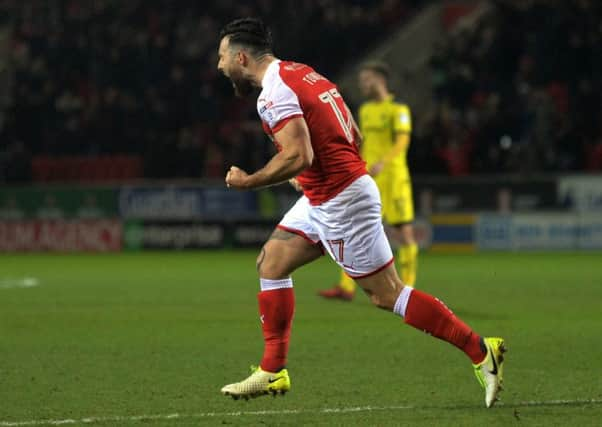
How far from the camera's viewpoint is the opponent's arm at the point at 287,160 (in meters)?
5.55

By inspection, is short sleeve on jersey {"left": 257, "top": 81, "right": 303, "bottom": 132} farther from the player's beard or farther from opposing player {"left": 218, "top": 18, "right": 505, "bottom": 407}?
the player's beard

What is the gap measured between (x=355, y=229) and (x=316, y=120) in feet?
1.89

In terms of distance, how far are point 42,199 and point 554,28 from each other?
10020mm

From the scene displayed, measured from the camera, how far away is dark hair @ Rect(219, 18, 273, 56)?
5.93 m

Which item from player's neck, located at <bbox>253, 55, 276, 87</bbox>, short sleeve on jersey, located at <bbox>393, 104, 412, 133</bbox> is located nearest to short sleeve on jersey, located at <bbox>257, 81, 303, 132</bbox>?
player's neck, located at <bbox>253, 55, 276, 87</bbox>

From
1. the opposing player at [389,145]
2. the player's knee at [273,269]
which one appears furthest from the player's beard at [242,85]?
the opposing player at [389,145]

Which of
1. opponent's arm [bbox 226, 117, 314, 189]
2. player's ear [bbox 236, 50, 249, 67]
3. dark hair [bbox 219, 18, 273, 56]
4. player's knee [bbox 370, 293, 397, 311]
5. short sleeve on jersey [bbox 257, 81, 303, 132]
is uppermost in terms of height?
dark hair [bbox 219, 18, 273, 56]

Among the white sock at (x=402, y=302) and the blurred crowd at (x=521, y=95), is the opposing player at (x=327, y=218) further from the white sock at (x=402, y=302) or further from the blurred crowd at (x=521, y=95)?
the blurred crowd at (x=521, y=95)

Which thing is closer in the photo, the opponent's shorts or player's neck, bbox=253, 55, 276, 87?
player's neck, bbox=253, 55, 276, 87

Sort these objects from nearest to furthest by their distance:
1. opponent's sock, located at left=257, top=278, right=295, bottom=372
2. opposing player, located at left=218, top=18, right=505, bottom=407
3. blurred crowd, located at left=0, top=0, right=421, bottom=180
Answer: opposing player, located at left=218, top=18, right=505, bottom=407 < opponent's sock, located at left=257, top=278, right=295, bottom=372 < blurred crowd, located at left=0, top=0, right=421, bottom=180

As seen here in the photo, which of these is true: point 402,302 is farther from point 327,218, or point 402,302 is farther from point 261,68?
point 261,68

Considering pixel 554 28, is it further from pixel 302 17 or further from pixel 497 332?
pixel 497 332

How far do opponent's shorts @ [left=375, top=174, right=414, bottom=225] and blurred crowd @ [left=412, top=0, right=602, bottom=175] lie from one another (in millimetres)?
8930

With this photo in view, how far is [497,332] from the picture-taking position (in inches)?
355
